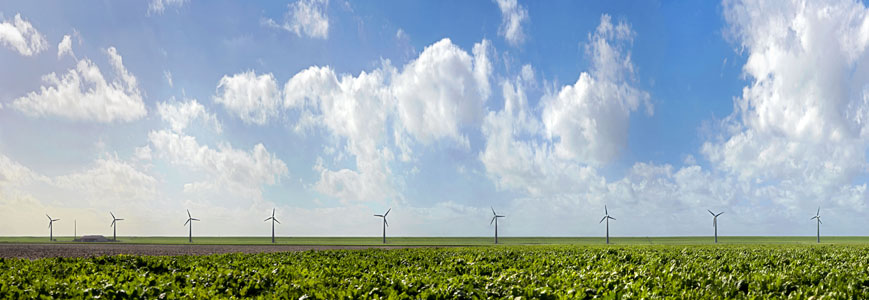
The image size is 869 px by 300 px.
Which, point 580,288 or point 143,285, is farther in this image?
point 143,285

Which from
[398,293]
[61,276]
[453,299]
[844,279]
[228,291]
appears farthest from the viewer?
[61,276]

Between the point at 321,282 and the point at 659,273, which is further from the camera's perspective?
the point at 659,273

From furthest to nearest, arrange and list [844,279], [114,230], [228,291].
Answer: [114,230], [844,279], [228,291]

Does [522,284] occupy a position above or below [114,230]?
above

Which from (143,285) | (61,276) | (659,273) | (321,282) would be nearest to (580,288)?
(659,273)

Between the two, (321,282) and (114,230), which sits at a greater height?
(321,282)

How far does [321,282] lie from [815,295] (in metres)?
11.7

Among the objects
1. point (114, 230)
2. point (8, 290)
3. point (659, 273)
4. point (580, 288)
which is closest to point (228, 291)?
point (8, 290)

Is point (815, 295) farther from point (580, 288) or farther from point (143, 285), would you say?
point (143, 285)

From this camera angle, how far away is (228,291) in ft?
44.0

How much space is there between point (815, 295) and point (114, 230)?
186 meters

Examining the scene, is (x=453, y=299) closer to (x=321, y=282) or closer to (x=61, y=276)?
(x=321, y=282)

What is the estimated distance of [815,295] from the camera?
1159 cm

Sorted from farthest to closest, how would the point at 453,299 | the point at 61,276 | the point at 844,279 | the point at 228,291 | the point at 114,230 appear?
the point at 114,230 < the point at 61,276 < the point at 844,279 < the point at 228,291 < the point at 453,299
